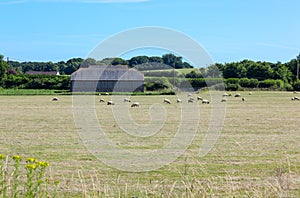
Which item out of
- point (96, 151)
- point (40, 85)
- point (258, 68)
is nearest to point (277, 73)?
point (258, 68)

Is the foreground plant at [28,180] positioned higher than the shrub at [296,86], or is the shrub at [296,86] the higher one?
the shrub at [296,86]

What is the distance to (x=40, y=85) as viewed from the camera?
95.1 metres

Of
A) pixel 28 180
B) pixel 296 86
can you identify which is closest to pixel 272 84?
pixel 296 86

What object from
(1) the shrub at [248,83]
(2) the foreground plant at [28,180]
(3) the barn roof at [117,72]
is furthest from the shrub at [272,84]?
(2) the foreground plant at [28,180]

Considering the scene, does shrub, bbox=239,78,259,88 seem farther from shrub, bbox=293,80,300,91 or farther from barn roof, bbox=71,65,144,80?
barn roof, bbox=71,65,144,80

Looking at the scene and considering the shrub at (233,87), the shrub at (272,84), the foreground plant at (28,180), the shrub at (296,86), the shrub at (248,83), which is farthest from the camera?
the shrub at (272,84)

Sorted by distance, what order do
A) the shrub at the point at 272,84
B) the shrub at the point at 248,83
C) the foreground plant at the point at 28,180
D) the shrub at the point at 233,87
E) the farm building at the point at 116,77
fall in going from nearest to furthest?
the foreground plant at the point at 28,180 → the farm building at the point at 116,77 → the shrub at the point at 233,87 → the shrub at the point at 248,83 → the shrub at the point at 272,84

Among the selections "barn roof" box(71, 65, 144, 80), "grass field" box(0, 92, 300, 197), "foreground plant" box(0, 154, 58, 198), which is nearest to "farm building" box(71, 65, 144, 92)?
"barn roof" box(71, 65, 144, 80)

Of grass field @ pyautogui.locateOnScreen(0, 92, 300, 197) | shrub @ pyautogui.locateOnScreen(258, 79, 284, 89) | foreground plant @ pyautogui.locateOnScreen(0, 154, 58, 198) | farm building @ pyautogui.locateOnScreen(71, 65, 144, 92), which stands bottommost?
grass field @ pyautogui.locateOnScreen(0, 92, 300, 197)

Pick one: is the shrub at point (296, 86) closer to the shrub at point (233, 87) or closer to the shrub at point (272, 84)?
the shrub at point (272, 84)

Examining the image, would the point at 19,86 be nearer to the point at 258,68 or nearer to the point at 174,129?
the point at 258,68

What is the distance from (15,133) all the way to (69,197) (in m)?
12.1

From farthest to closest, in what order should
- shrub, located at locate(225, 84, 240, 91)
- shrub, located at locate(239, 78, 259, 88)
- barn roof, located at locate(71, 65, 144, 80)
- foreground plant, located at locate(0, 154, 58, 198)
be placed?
shrub, located at locate(239, 78, 259, 88)
shrub, located at locate(225, 84, 240, 91)
barn roof, located at locate(71, 65, 144, 80)
foreground plant, located at locate(0, 154, 58, 198)

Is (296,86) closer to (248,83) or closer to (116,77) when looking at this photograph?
(248,83)
